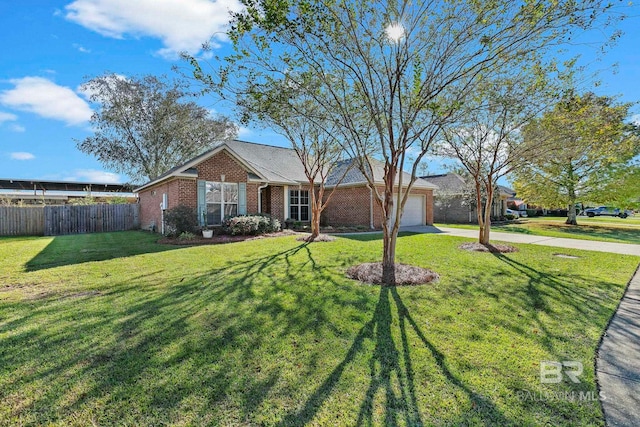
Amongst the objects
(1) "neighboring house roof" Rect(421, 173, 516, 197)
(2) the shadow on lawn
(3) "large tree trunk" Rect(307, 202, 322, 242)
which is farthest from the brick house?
(1) "neighboring house roof" Rect(421, 173, 516, 197)

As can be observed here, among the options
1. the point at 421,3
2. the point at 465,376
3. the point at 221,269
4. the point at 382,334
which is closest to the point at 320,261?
the point at 221,269

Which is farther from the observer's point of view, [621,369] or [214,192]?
[214,192]

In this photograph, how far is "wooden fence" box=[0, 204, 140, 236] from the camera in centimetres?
1495

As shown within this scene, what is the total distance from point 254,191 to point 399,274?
407 inches

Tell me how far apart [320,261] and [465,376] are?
17.3ft

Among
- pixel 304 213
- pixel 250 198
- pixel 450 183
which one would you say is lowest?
pixel 304 213

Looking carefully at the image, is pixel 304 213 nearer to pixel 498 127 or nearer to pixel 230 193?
pixel 230 193

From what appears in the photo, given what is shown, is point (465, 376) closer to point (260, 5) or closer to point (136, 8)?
point (260, 5)

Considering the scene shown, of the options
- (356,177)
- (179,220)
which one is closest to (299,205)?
(356,177)

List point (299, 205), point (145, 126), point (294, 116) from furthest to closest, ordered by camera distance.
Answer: point (145, 126) → point (299, 205) → point (294, 116)

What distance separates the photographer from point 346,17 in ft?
18.9

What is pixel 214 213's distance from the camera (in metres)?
14.0

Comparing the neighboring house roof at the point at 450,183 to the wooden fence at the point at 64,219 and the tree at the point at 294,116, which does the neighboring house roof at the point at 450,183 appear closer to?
the tree at the point at 294,116
